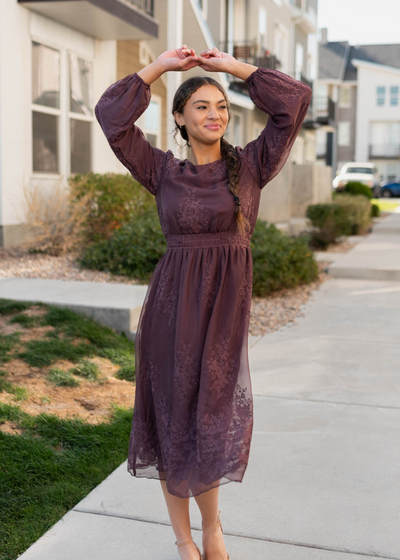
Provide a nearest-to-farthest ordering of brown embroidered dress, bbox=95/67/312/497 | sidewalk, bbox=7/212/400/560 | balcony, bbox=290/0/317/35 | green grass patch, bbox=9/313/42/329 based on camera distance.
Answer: brown embroidered dress, bbox=95/67/312/497, sidewalk, bbox=7/212/400/560, green grass patch, bbox=9/313/42/329, balcony, bbox=290/0/317/35

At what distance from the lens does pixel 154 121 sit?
547 inches

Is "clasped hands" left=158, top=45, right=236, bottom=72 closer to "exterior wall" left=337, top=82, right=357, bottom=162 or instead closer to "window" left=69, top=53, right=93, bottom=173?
"window" left=69, top=53, right=93, bottom=173

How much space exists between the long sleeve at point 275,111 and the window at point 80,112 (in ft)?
28.2

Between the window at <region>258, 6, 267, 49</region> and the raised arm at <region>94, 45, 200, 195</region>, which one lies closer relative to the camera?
the raised arm at <region>94, 45, 200, 195</region>

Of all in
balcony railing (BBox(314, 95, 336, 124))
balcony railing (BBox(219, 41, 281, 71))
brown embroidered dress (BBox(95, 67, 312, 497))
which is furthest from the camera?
balcony railing (BBox(314, 95, 336, 124))

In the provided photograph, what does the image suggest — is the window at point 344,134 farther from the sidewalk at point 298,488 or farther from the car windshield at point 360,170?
the sidewalk at point 298,488

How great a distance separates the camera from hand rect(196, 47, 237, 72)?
95.7 inches

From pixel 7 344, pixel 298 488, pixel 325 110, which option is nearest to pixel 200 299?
pixel 298 488

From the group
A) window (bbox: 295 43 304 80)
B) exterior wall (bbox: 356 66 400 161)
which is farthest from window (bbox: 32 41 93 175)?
exterior wall (bbox: 356 66 400 161)

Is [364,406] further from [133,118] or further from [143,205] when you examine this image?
[143,205]

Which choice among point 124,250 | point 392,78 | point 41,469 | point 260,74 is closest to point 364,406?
point 41,469

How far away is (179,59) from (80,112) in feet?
29.1

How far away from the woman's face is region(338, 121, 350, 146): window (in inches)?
2078

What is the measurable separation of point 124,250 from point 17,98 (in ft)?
9.61
